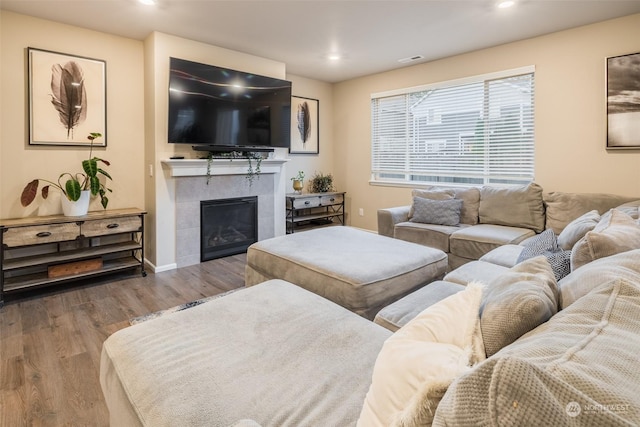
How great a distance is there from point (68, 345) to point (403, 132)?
4.73 meters

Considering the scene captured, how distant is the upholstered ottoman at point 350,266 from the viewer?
2131mm

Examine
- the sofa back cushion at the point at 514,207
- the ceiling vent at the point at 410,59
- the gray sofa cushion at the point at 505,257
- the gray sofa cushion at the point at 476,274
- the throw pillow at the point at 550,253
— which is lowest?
the gray sofa cushion at the point at 476,274

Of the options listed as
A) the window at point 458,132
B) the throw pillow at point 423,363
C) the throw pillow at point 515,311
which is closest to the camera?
the throw pillow at point 423,363

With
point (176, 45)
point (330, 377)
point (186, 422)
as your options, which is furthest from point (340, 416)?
point (176, 45)

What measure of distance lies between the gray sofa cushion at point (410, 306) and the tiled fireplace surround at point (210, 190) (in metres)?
3.02

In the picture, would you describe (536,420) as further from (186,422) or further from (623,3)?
(623,3)

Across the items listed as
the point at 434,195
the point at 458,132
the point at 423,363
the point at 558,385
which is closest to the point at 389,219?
the point at 434,195

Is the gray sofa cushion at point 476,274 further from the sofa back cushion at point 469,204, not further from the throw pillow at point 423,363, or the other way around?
the sofa back cushion at point 469,204

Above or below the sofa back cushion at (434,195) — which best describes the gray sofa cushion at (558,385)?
below

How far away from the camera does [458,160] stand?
4762 millimetres

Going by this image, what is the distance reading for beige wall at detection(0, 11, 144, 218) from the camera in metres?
3.30

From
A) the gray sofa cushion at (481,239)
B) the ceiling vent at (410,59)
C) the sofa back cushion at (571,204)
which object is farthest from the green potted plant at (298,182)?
the sofa back cushion at (571,204)

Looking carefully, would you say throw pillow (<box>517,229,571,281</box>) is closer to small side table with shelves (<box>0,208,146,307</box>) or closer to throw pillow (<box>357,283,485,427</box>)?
throw pillow (<box>357,283,485,427</box>)

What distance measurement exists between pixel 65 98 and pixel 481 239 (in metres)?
4.34
